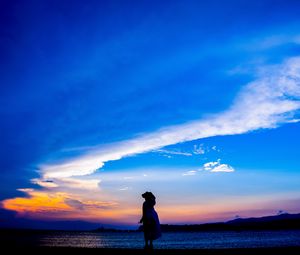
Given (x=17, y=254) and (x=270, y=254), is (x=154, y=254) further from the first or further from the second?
(x=17, y=254)

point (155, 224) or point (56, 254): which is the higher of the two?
point (155, 224)

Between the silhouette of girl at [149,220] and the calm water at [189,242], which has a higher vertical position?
the silhouette of girl at [149,220]

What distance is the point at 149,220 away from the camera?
46.7ft

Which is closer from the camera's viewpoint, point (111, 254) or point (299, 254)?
point (299, 254)

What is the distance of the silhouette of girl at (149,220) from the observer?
559 inches

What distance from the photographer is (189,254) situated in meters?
14.0

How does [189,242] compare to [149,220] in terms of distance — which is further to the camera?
[189,242]

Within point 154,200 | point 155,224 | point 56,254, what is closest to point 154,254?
point 155,224

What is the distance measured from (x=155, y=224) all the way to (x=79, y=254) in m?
3.62

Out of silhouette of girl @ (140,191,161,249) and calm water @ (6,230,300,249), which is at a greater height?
silhouette of girl @ (140,191,161,249)

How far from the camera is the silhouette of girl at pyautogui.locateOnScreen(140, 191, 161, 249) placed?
14.2 metres

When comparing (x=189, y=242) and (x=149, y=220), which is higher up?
(x=149, y=220)

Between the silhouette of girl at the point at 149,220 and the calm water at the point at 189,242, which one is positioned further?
the calm water at the point at 189,242

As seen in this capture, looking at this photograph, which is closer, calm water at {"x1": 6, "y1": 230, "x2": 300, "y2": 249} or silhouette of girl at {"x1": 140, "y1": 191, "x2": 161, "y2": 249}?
silhouette of girl at {"x1": 140, "y1": 191, "x2": 161, "y2": 249}
